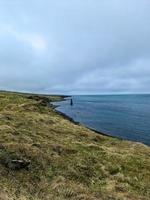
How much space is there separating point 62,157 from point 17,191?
33.0 ft

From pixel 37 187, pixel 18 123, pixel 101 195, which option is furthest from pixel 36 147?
pixel 18 123

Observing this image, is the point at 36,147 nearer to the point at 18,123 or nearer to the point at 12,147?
the point at 12,147

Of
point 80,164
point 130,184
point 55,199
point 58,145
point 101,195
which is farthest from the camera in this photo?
point 58,145

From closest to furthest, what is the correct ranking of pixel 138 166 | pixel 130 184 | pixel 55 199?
pixel 55 199 → pixel 130 184 → pixel 138 166

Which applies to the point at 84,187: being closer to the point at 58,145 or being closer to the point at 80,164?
the point at 80,164

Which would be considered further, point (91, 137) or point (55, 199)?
point (91, 137)

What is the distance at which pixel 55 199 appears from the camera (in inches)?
798

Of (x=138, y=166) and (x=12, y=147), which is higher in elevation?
(x=12, y=147)

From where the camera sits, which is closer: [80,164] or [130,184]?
[130,184]

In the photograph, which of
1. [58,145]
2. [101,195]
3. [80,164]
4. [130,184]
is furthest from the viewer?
[58,145]

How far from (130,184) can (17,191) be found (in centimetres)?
1006

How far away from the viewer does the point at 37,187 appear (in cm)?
2245

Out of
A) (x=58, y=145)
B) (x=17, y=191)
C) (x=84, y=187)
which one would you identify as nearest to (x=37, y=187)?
(x=17, y=191)

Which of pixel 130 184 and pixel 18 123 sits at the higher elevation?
pixel 18 123
